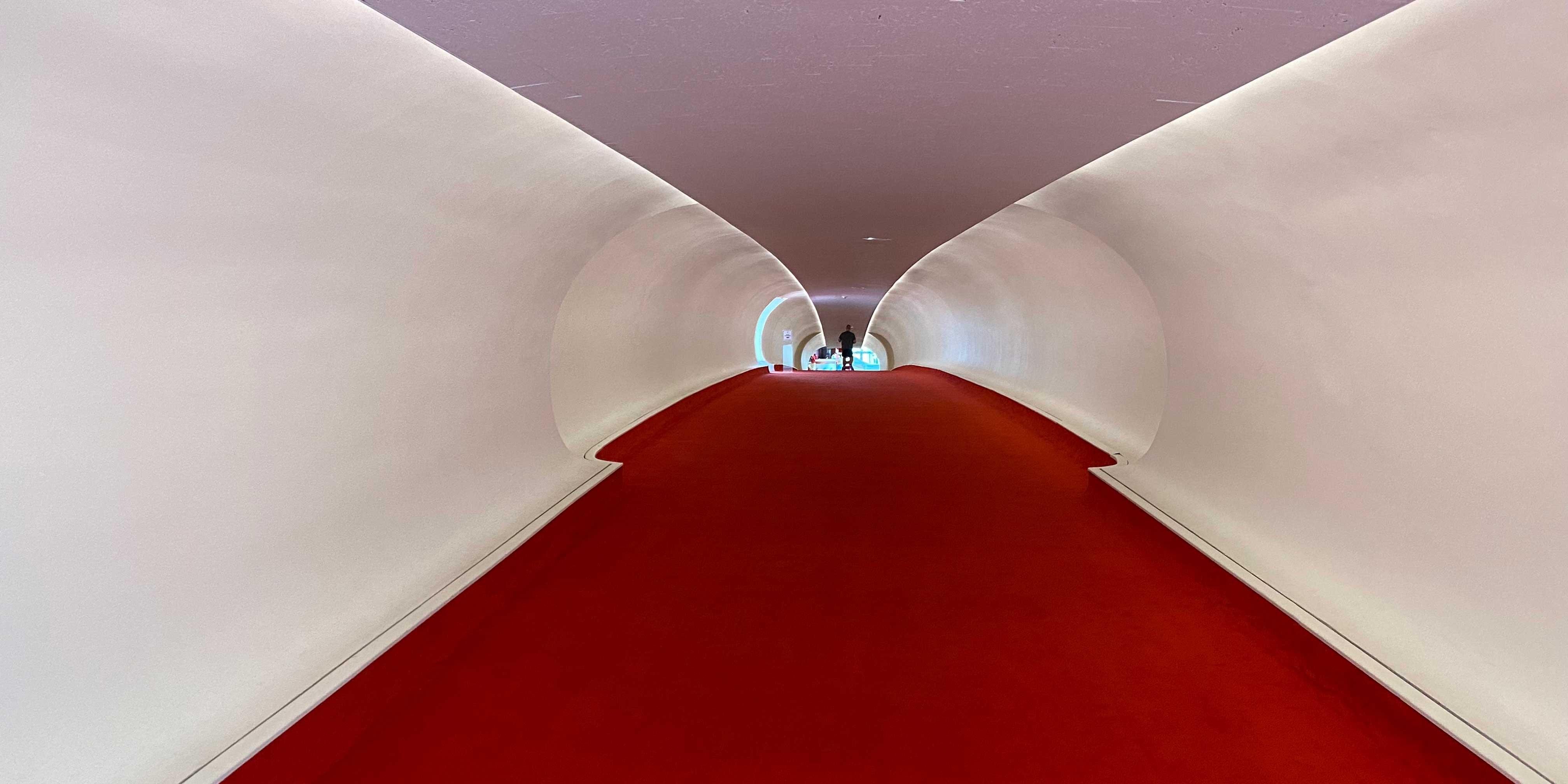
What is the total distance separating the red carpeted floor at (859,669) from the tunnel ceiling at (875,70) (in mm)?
3010

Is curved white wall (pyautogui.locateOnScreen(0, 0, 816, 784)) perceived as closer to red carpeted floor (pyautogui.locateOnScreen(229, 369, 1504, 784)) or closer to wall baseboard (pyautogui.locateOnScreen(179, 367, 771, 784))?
wall baseboard (pyautogui.locateOnScreen(179, 367, 771, 784))

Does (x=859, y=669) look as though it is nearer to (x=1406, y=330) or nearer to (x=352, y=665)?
(x=352, y=665)

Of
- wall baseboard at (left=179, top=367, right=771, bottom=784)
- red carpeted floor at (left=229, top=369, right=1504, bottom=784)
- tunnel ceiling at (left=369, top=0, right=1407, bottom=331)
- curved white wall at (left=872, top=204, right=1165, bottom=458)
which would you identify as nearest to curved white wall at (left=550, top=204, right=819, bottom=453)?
wall baseboard at (left=179, top=367, right=771, bottom=784)

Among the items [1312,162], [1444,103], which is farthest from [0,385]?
[1312,162]

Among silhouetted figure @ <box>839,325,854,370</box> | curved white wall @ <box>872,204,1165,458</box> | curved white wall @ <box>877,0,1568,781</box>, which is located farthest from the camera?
silhouetted figure @ <box>839,325,854,370</box>

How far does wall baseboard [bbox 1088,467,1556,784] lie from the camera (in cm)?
363

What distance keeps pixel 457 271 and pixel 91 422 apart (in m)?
2.99

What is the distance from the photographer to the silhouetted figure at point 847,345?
46406 mm

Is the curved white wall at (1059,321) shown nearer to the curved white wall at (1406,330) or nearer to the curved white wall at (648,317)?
the curved white wall at (1406,330)

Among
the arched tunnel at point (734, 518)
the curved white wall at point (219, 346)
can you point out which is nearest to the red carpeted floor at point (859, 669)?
the arched tunnel at point (734, 518)

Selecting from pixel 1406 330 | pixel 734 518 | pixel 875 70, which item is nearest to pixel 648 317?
pixel 734 518

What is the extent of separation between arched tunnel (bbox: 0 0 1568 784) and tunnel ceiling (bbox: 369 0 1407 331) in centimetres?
4

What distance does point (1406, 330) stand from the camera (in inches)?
182

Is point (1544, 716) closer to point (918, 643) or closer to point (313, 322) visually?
point (918, 643)
